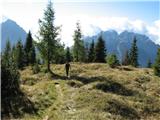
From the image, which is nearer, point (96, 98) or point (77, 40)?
point (96, 98)

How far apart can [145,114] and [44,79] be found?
20.8m

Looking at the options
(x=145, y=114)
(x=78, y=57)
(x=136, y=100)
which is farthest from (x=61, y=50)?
(x=78, y=57)

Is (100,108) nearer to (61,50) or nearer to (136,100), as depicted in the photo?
(136,100)

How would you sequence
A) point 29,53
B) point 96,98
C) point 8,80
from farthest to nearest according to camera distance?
point 29,53 < point 96,98 < point 8,80

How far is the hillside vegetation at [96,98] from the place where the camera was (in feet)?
93.8

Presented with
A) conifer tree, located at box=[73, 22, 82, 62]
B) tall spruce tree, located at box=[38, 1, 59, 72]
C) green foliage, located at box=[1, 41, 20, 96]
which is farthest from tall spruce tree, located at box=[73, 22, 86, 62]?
green foliage, located at box=[1, 41, 20, 96]

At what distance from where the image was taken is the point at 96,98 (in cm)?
3525

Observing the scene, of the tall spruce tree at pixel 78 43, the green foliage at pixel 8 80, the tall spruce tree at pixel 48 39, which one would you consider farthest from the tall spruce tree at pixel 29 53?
the green foliage at pixel 8 80

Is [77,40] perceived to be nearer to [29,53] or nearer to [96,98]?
[29,53]

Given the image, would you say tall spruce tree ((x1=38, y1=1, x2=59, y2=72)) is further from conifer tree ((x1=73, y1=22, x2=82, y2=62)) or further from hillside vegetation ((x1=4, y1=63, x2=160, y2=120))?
conifer tree ((x1=73, y1=22, x2=82, y2=62))

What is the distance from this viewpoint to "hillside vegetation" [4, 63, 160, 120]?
93.8 feet

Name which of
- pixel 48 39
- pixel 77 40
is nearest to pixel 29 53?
pixel 77 40

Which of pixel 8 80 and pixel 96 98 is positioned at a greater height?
pixel 8 80

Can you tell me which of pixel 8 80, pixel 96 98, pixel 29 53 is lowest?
pixel 96 98
